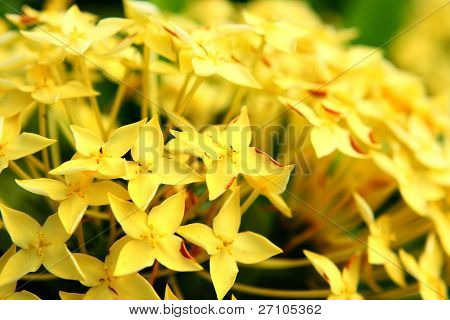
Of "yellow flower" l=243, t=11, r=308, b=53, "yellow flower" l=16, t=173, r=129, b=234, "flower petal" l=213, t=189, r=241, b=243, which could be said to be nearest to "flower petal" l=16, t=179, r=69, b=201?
"yellow flower" l=16, t=173, r=129, b=234

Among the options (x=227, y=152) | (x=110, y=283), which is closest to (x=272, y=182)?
(x=227, y=152)

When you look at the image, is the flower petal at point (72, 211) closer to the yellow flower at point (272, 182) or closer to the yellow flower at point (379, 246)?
the yellow flower at point (272, 182)

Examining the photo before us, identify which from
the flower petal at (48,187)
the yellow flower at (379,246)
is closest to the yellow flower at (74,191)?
the flower petal at (48,187)

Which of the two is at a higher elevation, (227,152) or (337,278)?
(227,152)

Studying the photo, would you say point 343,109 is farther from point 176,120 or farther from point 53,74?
point 53,74

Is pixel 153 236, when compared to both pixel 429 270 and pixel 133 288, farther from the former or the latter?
pixel 429 270

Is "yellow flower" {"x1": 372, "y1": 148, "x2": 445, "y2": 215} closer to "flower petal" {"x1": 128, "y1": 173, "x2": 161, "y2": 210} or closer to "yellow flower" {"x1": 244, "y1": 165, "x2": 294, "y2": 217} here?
"yellow flower" {"x1": 244, "y1": 165, "x2": 294, "y2": 217}
